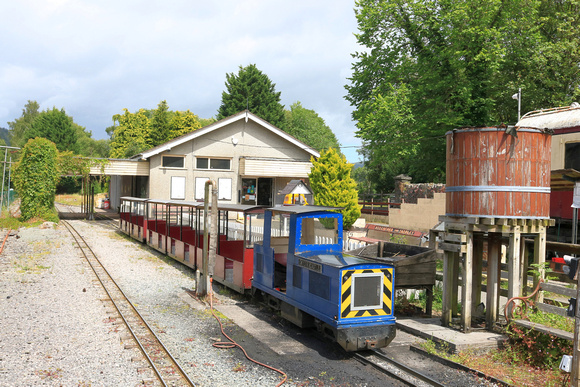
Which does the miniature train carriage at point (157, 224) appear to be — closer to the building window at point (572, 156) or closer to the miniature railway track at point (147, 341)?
the miniature railway track at point (147, 341)

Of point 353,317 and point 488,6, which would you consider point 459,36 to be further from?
point 353,317

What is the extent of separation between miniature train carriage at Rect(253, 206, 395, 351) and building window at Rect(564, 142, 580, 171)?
1003 centimetres

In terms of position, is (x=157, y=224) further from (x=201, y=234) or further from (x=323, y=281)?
(x=323, y=281)

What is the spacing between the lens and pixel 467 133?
9.02 metres

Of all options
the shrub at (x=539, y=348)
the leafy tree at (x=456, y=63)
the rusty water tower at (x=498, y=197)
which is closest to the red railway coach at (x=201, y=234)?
the rusty water tower at (x=498, y=197)

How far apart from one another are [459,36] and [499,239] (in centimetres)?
1768

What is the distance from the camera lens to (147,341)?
28.4 ft

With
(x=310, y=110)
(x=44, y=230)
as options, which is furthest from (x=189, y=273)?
(x=310, y=110)

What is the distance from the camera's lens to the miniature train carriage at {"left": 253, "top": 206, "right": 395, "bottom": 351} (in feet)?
25.7

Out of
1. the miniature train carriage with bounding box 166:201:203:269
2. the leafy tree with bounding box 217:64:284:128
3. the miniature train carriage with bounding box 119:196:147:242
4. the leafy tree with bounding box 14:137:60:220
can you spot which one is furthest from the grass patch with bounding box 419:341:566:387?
the leafy tree with bounding box 217:64:284:128

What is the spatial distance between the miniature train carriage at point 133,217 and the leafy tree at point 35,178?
595 centimetres

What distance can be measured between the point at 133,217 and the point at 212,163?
1012 centimetres

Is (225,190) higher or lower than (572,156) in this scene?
lower

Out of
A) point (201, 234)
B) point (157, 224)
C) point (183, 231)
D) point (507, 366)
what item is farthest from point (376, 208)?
point (507, 366)
